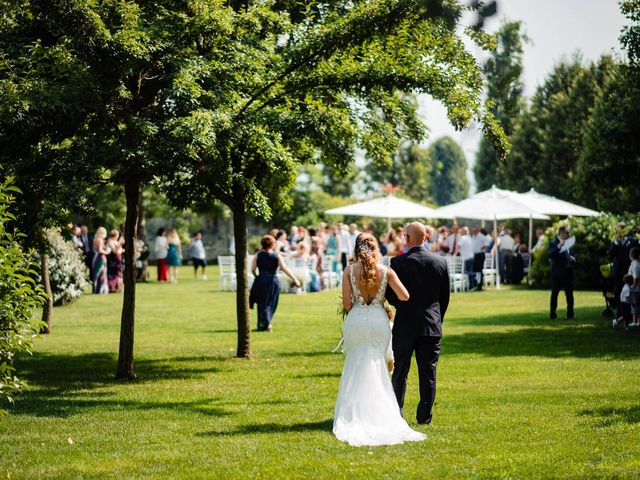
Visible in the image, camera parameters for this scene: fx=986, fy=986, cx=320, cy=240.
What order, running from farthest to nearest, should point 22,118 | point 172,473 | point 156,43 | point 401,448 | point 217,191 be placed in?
1. point 217,191
2. point 156,43
3. point 22,118
4. point 401,448
5. point 172,473

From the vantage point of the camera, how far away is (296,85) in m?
13.4

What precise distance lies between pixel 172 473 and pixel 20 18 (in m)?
7.17

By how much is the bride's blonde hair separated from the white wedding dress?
0.40 ft

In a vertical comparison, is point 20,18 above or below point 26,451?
above

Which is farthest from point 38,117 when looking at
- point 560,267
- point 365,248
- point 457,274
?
point 457,274

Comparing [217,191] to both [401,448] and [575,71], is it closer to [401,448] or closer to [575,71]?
[401,448]

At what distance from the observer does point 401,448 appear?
8.73 meters

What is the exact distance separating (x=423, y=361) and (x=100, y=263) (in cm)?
2243

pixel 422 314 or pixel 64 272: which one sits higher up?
pixel 64 272

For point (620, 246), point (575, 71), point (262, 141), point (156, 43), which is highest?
point (575, 71)

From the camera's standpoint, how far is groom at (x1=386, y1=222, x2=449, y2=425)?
9719 mm

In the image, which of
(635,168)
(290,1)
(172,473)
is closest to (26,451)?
(172,473)

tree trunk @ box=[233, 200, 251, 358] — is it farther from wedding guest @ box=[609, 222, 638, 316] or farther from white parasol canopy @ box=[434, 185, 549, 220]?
white parasol canopy @ box=[434, 185, 549, 220]

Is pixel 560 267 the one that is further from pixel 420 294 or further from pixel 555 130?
pixel 555 130
